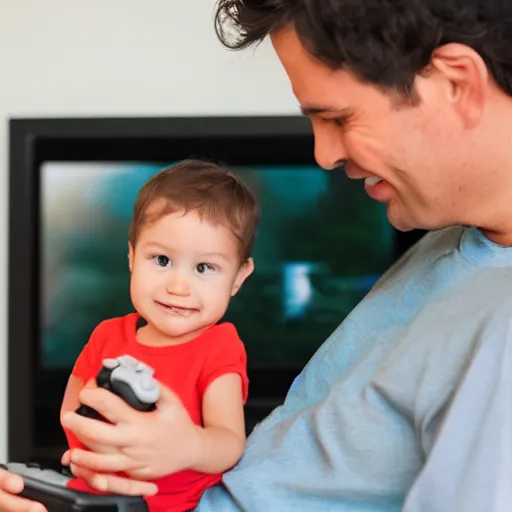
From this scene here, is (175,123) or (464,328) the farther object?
(175,123)

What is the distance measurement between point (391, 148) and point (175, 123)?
165 cm

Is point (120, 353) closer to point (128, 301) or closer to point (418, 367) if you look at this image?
point (418, 367)

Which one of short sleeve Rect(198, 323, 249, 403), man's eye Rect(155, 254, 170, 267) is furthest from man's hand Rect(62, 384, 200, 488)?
man's eye Rect(155, 254, 170, 267)

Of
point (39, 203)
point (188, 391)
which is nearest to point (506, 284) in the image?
point (188, 391)

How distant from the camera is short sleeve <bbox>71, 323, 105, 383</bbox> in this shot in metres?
1.11

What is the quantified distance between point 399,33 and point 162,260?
418 mm

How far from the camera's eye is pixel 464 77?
839 mm

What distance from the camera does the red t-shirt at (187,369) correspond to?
39.3 inches

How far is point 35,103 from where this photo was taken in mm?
2520

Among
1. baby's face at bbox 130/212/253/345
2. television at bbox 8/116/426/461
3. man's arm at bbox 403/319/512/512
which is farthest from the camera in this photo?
television at bbox 8/116/426/461

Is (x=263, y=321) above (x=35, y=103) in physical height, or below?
below

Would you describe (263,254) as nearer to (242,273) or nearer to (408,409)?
(242,273)

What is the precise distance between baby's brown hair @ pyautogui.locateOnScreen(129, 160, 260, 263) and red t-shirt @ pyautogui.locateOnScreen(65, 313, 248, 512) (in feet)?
0.41

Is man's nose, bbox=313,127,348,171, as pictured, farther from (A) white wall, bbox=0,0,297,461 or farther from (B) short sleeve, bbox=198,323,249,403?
(A) white wall, bbox=0,0,297,461
